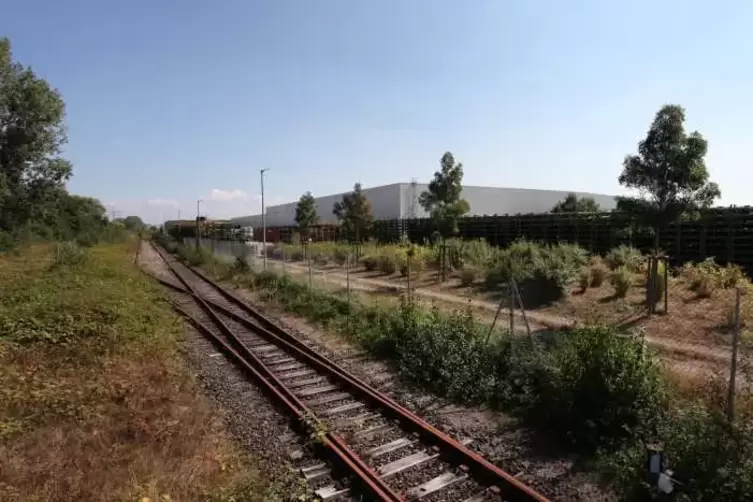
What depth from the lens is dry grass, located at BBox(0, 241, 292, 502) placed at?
191 inches

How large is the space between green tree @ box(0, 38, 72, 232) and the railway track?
98.6ft

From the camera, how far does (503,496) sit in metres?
4.83

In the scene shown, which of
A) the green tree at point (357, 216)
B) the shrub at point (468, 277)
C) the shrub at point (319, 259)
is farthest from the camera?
the green tree at point (357, 216)

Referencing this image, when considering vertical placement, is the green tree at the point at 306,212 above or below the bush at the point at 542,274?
above

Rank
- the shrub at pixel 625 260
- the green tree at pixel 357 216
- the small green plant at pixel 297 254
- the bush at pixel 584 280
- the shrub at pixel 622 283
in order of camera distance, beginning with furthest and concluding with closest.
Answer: the green tree at pixel 357 216, the small green plant at pixel 297 254, the shrub at pixel 625 260, the bush at pixel 584 280, the shrub at pixel 622 283

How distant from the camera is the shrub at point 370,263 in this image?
26047 mm

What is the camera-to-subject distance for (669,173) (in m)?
11.7

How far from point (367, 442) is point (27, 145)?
118 ft

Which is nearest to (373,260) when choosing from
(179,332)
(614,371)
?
(179,332)

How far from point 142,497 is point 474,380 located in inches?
208

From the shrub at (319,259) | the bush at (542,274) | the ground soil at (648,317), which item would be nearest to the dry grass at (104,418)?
the ground soil at (648,317)

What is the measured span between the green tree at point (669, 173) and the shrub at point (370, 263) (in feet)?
50.4

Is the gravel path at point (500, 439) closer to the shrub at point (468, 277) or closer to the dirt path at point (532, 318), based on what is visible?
the dirt path at point (532, 318)

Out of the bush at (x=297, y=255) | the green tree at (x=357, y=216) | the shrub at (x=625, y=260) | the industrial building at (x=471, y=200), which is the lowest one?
the bush at (x=297, y=255)
